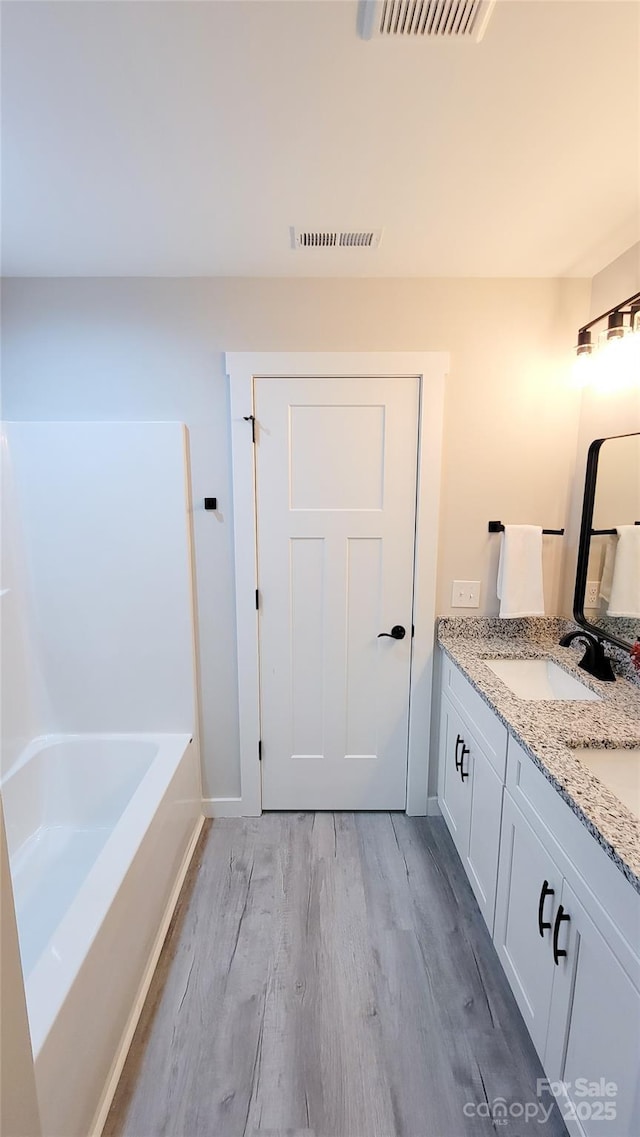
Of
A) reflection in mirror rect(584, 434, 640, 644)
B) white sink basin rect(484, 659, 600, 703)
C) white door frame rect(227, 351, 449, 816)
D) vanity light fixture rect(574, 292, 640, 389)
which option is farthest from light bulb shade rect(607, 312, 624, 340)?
white sink basin rect(484, 659, 600, 703)

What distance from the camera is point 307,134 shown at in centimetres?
121

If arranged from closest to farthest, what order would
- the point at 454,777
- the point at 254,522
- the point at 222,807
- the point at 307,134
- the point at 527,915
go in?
the point at 307,134
the point at 527,915
the point at 454,777
the point at 254,522
the point at 222,807

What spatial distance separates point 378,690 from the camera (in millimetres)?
2297

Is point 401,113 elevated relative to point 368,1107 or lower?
elevated

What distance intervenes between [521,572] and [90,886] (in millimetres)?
1961

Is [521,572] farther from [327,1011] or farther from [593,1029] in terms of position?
[327,1011]

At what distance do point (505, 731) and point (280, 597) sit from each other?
3.68 ft

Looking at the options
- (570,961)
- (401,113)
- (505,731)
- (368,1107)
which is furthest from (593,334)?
(368,1107)

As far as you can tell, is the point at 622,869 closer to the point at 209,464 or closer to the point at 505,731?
the point at 505,731

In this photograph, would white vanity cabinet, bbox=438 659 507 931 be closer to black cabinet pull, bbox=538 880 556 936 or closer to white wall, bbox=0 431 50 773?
black cabinet pull, bbox=538 880 556 936

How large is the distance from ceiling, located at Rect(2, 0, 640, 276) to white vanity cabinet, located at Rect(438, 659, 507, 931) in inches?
65.7

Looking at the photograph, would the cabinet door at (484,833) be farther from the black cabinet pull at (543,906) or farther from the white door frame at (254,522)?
the white door frame at (254,522)

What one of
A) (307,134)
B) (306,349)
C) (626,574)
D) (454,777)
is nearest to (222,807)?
(454,777)

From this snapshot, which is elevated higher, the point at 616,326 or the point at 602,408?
the point at 616,326
